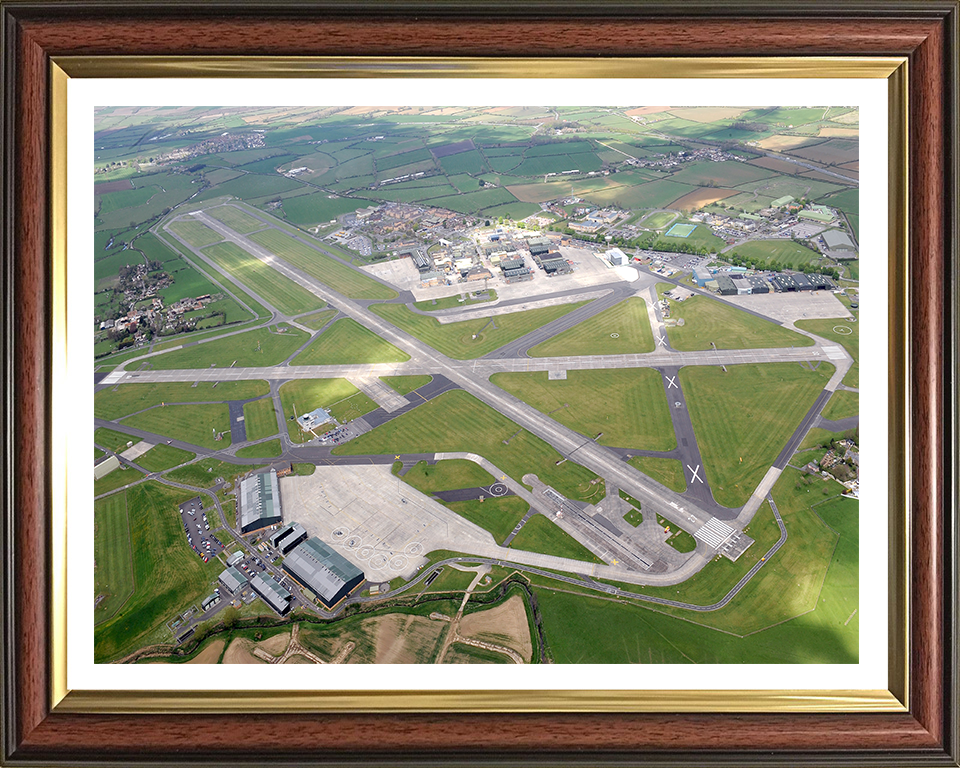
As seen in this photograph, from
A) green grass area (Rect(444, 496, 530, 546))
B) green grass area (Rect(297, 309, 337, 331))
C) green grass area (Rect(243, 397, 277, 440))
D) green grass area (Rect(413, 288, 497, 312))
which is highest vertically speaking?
green grass area (Rect(413, 288, 497, 312))

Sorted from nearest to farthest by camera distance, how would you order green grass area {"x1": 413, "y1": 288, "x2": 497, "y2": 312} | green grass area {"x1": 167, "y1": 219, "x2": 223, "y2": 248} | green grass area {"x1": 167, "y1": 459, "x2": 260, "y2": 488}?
green grass area {"x1": 167, "y1": 459, "x2": 260, "y2": 488}
green grass area {"x1": 413, "y1": 288, "x2": 497, "y2": 312}
green grass area {"x1": 167, "y1": 219, "x2": 223, "y2": 248}

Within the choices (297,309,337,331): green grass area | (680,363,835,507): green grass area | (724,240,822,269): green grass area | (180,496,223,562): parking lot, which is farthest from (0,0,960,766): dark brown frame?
(724,240,822,269): green grass area

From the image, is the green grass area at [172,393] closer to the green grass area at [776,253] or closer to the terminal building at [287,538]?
the terminal building at [287,538]

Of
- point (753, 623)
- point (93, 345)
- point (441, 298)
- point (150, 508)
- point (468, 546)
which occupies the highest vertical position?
point (441, 298)

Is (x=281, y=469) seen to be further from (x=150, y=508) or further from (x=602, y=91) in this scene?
(x=602, y=91)

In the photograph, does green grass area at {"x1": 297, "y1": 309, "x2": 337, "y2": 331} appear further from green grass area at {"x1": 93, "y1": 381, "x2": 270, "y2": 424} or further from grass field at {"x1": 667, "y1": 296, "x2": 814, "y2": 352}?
grass field at {"x1": 667, "y1": 296, "x2": 814, "y2": 352}

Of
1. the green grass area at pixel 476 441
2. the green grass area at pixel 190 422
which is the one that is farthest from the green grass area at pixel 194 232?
the green grass area at pixel 476 441

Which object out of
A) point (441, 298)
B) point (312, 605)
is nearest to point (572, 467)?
point (312, 605)
